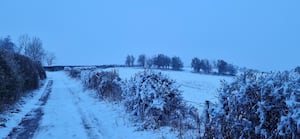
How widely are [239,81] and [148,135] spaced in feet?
9.87

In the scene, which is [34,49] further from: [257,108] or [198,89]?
[257,108]

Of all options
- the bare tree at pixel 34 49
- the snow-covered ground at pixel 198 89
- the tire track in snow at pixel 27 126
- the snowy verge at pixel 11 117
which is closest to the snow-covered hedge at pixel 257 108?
the snow-covered ground at pixel 198 89

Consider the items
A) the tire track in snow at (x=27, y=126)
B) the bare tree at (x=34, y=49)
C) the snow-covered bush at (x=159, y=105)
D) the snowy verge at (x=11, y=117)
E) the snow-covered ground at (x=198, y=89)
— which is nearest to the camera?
the tire track in snow at (x=27, y=126)

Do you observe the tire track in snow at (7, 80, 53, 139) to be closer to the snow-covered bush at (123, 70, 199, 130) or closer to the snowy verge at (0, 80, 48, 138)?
the snowy verge at (0, 80, 48, 138)

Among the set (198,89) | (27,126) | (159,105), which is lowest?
(198,89)

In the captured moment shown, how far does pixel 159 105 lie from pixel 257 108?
3442 millimetres

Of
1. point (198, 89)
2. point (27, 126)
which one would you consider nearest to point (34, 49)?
point (198, 89)

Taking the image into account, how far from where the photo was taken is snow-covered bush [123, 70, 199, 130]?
7387 mm

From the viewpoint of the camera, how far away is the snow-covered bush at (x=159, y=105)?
24.2 ft

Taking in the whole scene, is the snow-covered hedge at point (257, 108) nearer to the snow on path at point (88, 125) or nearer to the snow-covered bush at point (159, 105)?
the snow on path at point (88, 125)

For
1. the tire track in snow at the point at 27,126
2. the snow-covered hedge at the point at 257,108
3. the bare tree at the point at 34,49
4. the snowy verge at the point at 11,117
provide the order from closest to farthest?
1. the snow-covered hedge at the point at 257,108
2. the tire track in snow at the point at 27,126
3. the snowy verge at the point at 11,117
4. the bare tree at the point at 34,49

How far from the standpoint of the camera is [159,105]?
741cm

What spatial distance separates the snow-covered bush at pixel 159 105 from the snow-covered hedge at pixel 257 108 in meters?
2.15

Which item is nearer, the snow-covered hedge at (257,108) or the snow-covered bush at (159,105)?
the snow-covered hedge at (257,108)
